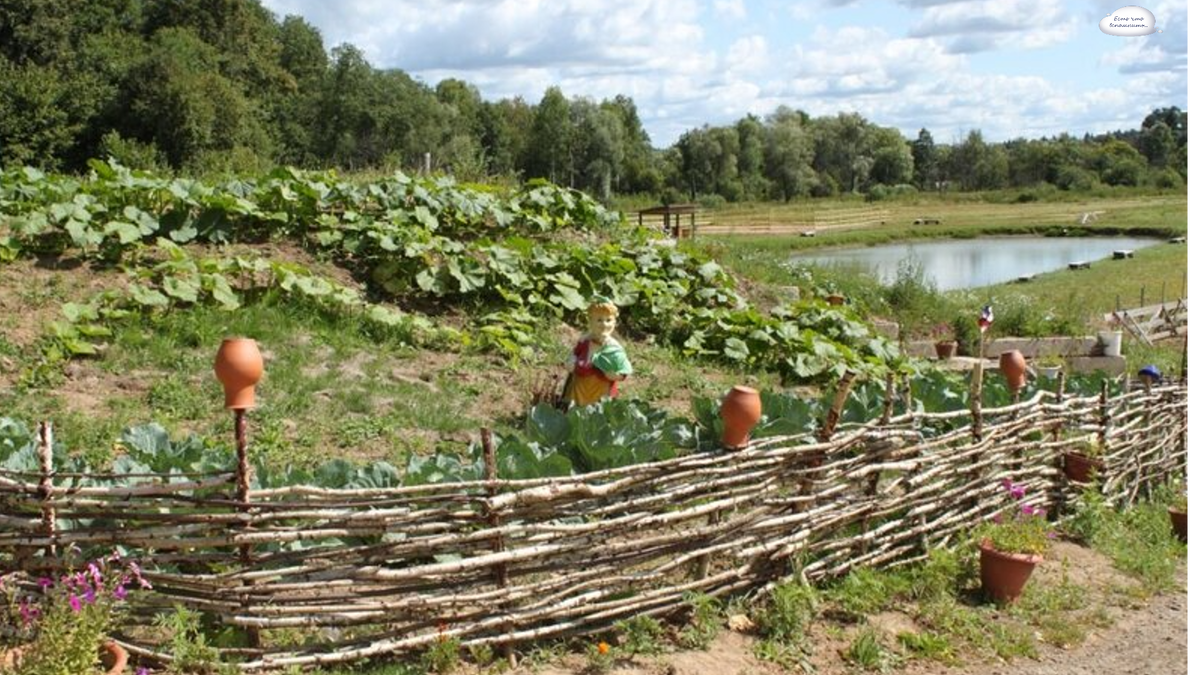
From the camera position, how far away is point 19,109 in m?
32.9

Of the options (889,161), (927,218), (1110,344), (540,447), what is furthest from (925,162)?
(540,447)

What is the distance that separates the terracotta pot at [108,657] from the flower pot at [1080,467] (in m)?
5.08

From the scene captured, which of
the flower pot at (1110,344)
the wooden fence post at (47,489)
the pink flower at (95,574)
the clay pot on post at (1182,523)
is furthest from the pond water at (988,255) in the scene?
the pink flower at (95,574)

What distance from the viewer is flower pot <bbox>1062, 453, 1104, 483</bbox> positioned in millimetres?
Result: 6449

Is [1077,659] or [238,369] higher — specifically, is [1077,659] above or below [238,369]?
below

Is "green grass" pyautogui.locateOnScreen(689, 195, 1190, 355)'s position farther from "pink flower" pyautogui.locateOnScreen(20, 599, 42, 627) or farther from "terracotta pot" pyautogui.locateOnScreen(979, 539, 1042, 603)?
"pink flower" pyautogui.locateOnScreen(20, 599, 42, 627)

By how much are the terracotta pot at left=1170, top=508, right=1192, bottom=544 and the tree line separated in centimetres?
840

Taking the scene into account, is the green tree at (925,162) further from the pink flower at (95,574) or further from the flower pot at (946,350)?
the pink flower at (95,574)

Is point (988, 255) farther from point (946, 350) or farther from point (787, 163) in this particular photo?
point (787, 163)

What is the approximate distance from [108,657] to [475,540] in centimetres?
117

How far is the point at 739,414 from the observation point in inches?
176

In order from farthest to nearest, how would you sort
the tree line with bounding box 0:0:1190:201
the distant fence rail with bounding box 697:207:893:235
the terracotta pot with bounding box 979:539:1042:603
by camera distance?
1. the distant fence rail with bounding box 697:207:893:235
2. the tree line with bounding box 0:0:1190:201
3. the terracotta pot with bounding box 979:539:1042:603

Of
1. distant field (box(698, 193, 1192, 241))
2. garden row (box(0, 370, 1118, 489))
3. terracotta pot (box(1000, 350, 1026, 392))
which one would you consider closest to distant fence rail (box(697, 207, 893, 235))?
distant field (box(698, 193, 1192, 241))

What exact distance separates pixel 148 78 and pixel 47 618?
37.1 m
